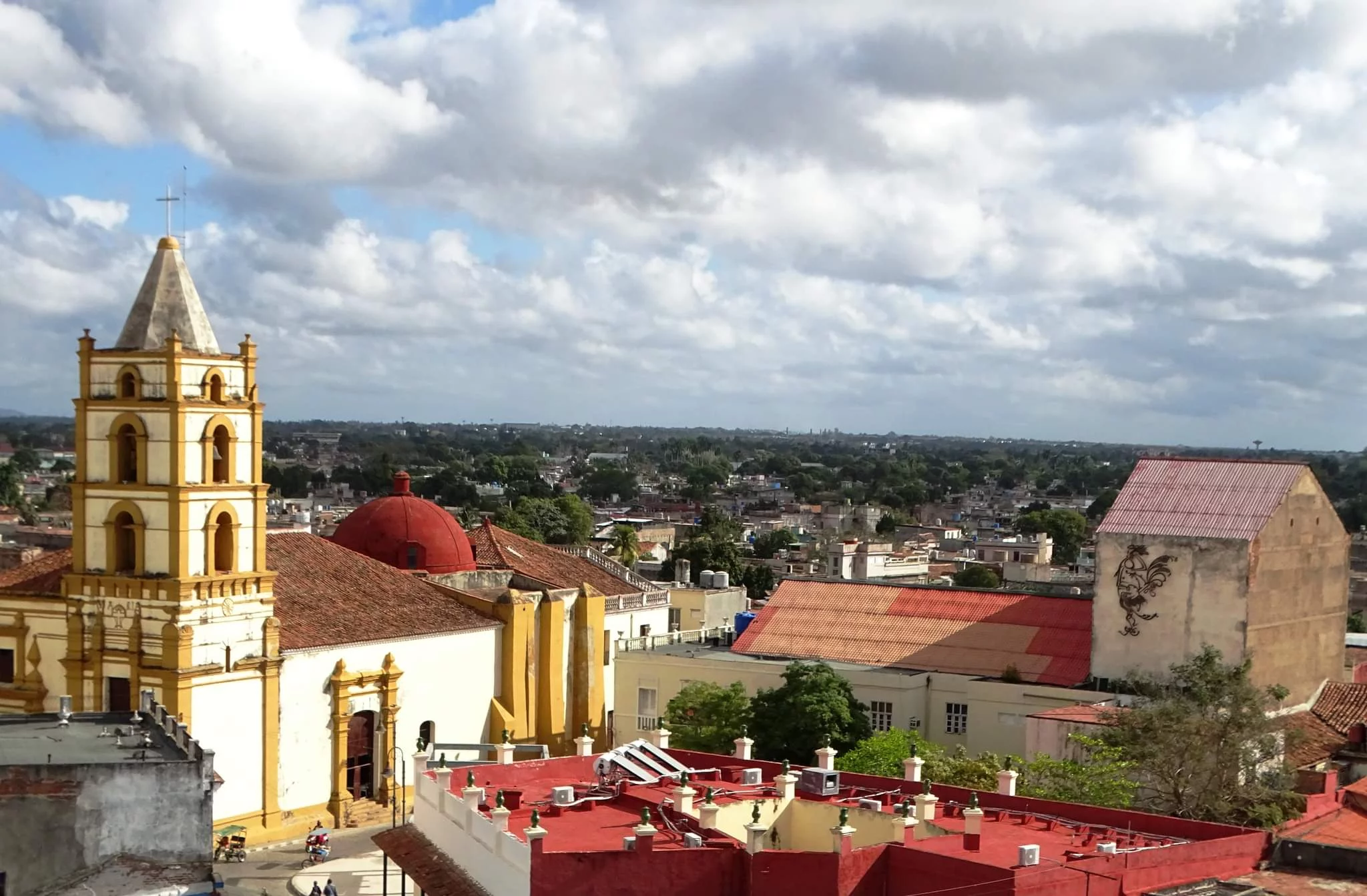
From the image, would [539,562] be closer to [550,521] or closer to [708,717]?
[708,717]

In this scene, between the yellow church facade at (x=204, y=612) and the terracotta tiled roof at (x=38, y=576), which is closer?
the yellow church facade at (x=204, y=612)

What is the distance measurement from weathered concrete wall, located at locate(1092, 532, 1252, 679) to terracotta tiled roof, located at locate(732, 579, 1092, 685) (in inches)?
49.3

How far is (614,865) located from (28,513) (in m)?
112

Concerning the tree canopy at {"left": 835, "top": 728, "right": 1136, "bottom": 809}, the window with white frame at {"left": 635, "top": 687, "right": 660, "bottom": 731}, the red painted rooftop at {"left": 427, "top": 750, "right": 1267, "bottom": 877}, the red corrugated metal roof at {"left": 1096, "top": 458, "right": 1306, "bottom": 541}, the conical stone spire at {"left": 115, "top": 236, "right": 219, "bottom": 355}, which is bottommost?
the window with white frame at {"left": 635, "top": 687, "right": 660, "bottom": 731}

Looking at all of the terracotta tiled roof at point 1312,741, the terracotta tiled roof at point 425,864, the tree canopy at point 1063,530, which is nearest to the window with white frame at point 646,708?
the terracotta tiled roof at point 1312,741

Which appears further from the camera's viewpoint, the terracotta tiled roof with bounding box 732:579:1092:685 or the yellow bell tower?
the terracotta tiled roof with bounding box 732:579:1092:685

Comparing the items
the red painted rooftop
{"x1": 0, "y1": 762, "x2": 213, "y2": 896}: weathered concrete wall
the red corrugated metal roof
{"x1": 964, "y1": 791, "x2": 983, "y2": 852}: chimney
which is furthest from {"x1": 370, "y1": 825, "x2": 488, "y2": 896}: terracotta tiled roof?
the red corrugated metal roof

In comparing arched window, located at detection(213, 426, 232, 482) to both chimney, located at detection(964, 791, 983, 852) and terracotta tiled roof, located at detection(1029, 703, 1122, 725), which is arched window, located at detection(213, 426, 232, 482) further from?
chimney, located at detection(964, 791, 983, 852)

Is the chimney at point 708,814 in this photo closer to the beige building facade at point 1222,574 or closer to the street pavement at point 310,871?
the street pavement at point 310,871

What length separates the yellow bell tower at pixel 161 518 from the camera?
3894 cm

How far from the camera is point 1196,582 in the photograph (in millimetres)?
44719

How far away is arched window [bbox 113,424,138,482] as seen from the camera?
1560 inches

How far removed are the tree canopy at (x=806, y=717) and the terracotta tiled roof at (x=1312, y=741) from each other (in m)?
10.8

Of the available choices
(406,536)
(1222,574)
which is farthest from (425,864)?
(1222,574)
